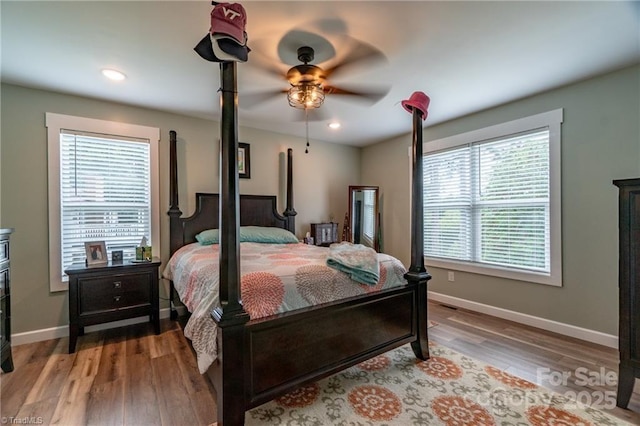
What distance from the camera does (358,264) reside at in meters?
2.02

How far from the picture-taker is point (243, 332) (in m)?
1.46

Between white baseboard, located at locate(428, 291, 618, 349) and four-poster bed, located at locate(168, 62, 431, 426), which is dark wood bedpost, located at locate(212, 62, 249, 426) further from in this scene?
white baseboard, located at locate(428, 291, 618, 349)

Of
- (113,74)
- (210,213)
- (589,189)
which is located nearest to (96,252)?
(210,213)

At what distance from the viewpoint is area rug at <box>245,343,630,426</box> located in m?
1.65

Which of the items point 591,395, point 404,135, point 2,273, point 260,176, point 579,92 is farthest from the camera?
point 404,135

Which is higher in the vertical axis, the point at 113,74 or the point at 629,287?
the point at 113,74

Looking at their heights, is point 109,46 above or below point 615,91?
above

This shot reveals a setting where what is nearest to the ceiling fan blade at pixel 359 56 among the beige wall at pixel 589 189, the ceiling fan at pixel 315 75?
the ceiling fan at pixel 315 75

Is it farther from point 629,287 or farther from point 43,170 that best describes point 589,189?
point 43,170

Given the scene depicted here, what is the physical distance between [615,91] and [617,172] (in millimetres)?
715

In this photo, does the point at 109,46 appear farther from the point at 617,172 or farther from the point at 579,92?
the point at 617,172

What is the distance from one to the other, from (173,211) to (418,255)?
279cm

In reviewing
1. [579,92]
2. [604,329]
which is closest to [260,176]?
[579,92]

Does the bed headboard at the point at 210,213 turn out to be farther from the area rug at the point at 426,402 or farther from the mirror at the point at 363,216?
the area rug at the point at 426,402
